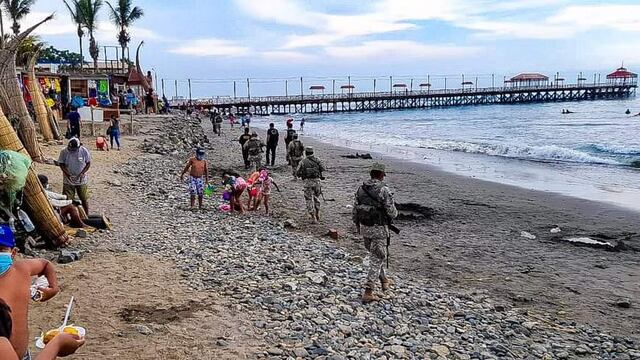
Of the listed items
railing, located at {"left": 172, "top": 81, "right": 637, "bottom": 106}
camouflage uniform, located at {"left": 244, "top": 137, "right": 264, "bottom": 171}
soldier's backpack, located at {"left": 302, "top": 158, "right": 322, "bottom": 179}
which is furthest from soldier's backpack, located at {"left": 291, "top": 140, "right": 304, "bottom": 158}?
railing, located at {"left": 172, "top": 81, "right": 637, "bottom": 106}

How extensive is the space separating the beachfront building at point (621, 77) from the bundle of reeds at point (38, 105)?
95909 millimetres

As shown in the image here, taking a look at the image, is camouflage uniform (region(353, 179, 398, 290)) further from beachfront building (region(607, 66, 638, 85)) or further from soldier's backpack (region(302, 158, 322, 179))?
beachfront building (region(607, 66, 638, 85))

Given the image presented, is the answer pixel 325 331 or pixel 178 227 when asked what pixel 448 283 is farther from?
pixel 178 227

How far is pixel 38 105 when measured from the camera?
20.0 meters

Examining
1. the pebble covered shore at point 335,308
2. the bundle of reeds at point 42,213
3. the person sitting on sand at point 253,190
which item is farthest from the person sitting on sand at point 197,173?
the bundle of reeds at point 42,213

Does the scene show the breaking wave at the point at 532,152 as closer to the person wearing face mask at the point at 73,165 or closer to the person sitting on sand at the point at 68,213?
the person wearing face mask at the point at 73,165

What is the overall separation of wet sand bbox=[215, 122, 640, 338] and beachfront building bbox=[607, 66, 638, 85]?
88.5m

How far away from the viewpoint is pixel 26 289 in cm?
368

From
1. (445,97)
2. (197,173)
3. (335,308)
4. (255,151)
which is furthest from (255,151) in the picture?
(445,97)

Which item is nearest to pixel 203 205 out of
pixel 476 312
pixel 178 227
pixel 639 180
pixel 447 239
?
pixel 178 227

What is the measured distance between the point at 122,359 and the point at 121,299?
1.63 metres

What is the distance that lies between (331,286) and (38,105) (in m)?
15.7

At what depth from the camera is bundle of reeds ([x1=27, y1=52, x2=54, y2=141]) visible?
19906mm

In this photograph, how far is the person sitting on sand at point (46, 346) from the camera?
292cm
